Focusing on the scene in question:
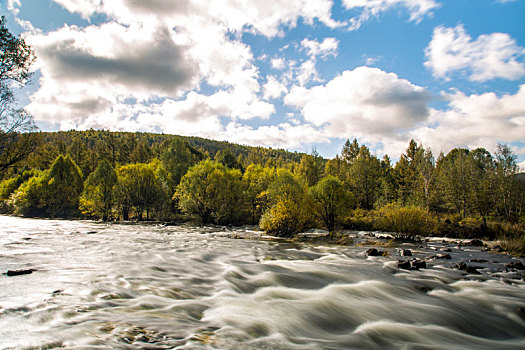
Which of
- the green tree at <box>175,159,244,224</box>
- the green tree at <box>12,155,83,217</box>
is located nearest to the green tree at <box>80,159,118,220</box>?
the green tree at <box>12,155,83,217</box>

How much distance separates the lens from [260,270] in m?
12.0

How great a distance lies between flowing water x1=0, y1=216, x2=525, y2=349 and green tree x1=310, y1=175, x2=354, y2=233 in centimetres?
1583

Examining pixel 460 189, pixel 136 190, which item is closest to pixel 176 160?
pixel 136 190

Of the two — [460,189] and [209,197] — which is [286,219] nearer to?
[209,197]

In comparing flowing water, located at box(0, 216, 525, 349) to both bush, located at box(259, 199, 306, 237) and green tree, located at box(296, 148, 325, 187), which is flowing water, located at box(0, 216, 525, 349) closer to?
bush, located at box(259, 199, 306, 237)

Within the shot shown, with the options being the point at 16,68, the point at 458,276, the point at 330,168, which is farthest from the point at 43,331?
the point at 330,168

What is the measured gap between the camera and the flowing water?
211 inches

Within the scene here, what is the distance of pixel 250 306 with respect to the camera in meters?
7.55

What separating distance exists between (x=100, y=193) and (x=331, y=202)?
43884 millimetres

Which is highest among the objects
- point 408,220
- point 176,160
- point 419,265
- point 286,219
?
point 176,160

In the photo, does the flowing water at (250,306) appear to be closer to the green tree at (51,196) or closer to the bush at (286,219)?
the bush at (286,219)

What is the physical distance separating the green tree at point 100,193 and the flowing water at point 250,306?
40.1 m

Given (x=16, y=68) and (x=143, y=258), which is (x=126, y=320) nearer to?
(x=143, y=258)

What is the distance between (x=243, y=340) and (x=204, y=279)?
224 inches
